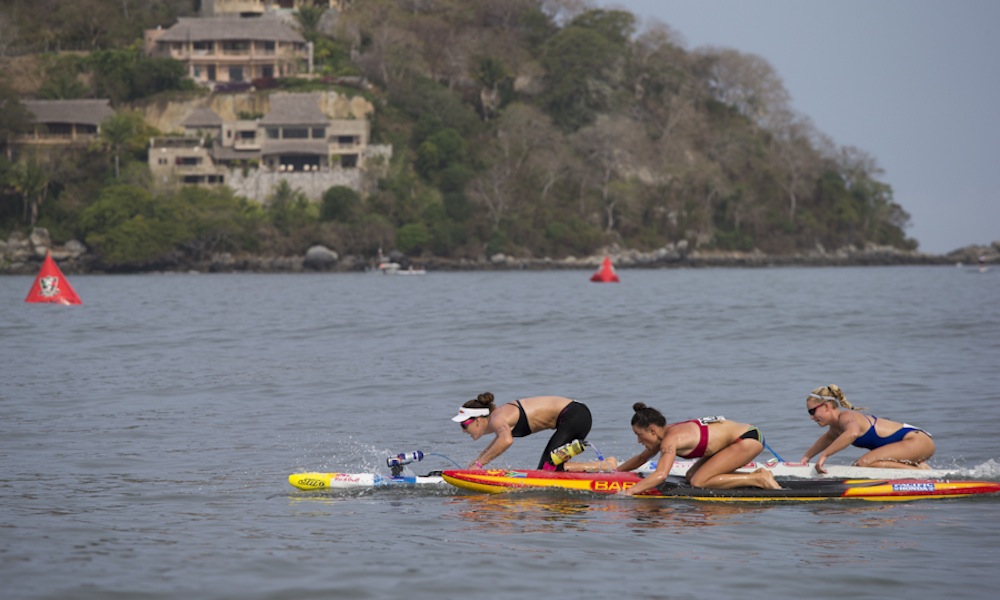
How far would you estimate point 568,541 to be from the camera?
Result: 14.2m

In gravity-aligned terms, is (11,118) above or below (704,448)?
above

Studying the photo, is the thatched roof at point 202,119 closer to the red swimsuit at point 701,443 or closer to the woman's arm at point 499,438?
the woman's arm at point 499,438

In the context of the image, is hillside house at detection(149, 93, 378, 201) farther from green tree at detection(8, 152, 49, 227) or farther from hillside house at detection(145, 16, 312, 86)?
green tree at detection(8, 152, 49, 227)

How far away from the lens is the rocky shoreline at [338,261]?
11844 cm

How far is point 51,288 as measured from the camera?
6412 cm

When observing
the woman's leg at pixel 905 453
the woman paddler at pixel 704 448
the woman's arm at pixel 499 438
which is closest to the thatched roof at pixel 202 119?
the woman's arm at pixel 499 438

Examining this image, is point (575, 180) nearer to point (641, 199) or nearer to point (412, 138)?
point (641, 199)

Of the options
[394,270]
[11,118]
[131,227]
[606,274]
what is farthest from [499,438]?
[11,118]

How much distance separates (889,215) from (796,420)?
470ft

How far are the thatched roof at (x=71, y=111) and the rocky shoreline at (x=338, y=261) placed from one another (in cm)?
1285

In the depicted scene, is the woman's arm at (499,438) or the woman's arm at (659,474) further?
the woman's arm at (499,438)

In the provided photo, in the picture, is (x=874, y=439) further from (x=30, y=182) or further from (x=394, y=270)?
(x=30, y=182)

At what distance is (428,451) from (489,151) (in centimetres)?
11647

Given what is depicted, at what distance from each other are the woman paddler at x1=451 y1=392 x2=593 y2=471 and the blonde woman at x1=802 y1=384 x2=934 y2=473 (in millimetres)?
3077
